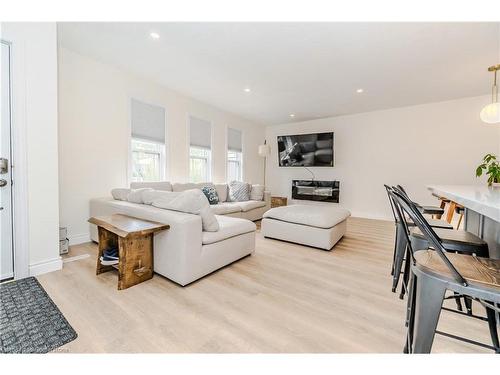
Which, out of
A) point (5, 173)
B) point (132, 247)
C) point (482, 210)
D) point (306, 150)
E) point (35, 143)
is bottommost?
point (132, 247)

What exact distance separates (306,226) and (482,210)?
7.44ft

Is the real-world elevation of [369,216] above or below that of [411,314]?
below

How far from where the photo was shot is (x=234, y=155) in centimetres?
601

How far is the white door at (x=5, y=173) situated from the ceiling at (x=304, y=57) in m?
0.90

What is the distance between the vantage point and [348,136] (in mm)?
5645

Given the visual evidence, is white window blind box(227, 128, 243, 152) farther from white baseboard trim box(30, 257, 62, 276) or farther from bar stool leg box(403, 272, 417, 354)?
bar stool leg box(403, 272, 417, 354)

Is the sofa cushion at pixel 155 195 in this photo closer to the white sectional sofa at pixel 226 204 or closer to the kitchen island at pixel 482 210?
the white sectional sofa at pixel 226 204

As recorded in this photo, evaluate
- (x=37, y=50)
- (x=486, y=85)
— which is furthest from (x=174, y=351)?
(x=486, y=85)

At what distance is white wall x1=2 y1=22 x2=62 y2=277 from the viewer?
1.98 meters

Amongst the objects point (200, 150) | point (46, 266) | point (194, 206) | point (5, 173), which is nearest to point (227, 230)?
point (194, 206)

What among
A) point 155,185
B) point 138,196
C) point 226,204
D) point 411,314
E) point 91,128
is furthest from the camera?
point 226,204

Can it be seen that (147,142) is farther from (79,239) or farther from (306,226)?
(306,226)
